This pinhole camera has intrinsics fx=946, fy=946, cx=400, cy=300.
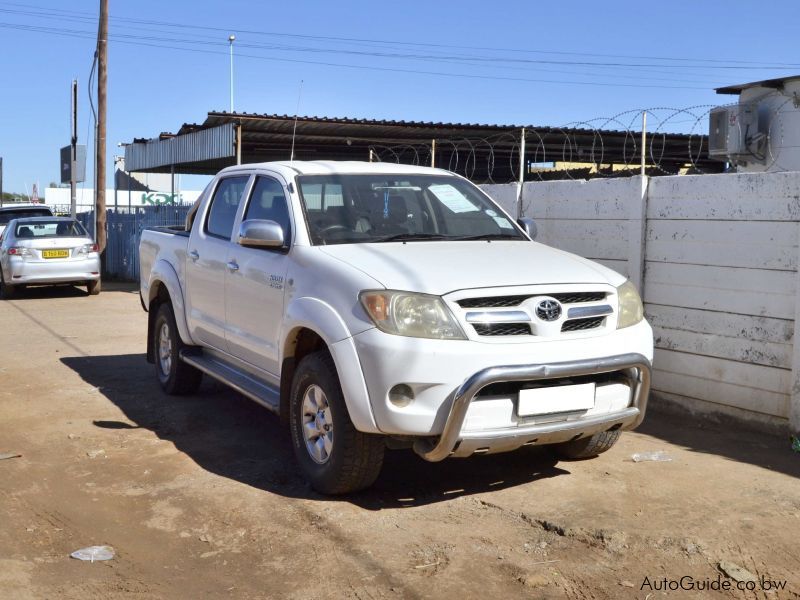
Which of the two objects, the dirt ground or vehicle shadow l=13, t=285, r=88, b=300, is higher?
the dirt ground

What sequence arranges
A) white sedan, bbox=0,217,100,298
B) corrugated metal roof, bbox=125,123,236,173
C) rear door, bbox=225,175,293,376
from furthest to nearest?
1. corrugated metal roof, bbox=125,123,236,173
2. white sedan, bbox=0,217,100,298
3. rear door, bbox=225,175,293,376

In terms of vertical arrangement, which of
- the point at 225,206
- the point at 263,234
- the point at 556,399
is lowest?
the point at 556,399

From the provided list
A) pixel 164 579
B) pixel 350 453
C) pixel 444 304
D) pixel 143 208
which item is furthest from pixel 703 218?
pixel 143 208

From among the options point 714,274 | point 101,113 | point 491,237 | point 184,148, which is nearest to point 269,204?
point 491,237

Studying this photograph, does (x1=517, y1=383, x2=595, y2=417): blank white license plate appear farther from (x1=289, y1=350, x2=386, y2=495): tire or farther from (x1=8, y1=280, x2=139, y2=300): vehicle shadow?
(x1=8, y1=280, x2=139, y2=300): vehicle shadow

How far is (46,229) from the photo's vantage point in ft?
57.3

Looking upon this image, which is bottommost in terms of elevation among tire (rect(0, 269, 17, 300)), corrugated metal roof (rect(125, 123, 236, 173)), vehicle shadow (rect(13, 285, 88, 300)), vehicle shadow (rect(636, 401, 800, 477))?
vehicle shadow (rect(13, 285, 88, 300))

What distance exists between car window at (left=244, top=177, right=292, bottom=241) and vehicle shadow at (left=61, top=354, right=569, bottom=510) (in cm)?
146

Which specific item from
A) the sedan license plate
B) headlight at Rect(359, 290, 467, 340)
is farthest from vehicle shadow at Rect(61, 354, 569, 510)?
the sedan license plate

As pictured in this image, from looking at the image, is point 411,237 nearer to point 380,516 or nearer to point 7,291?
point 380,516

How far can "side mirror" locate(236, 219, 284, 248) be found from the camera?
559 centimetres

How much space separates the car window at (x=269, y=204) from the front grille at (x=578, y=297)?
5.68ft

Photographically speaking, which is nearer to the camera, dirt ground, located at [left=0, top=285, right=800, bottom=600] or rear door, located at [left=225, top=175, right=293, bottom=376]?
dirt ground, located at [left=0, top=285, right=800, bottom=600]

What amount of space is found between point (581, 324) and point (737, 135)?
11.2 metres
